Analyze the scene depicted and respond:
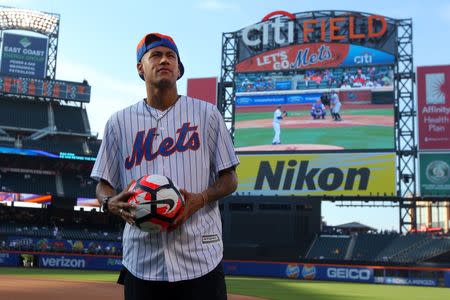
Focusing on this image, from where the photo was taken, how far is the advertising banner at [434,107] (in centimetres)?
3353

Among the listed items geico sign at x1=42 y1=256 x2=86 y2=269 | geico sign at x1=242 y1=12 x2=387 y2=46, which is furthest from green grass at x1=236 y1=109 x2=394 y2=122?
geico sign at x1=42 y1=256 x2=86 y2=269

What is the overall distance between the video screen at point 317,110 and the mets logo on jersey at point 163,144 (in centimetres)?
3219

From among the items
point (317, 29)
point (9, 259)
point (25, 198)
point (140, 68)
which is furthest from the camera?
point (25, 198)

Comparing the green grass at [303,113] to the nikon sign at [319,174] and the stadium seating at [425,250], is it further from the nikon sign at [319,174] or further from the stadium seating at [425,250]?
the stadium seating at [425,250]

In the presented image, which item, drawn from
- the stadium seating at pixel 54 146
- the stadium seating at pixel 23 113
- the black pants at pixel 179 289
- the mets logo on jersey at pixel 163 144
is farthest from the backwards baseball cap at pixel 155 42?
the stadium seating at pixel 23 113

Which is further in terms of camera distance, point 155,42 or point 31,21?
point 31,21

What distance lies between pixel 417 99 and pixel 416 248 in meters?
9.01

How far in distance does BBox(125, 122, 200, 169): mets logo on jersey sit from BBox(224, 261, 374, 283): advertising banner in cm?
2747

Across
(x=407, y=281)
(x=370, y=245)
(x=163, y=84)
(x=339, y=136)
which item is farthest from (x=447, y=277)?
(x=163, y=84)

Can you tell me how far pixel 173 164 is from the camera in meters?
2.55

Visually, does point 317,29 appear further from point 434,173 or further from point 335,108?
point 434,173

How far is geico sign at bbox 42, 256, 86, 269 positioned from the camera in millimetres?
30797

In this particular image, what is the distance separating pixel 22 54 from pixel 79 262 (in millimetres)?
23106

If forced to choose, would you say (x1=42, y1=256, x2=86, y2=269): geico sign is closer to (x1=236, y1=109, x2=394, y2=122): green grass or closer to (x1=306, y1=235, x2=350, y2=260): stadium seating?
(x1=306, y1=235, x2=350, y2=260): stadium seating
